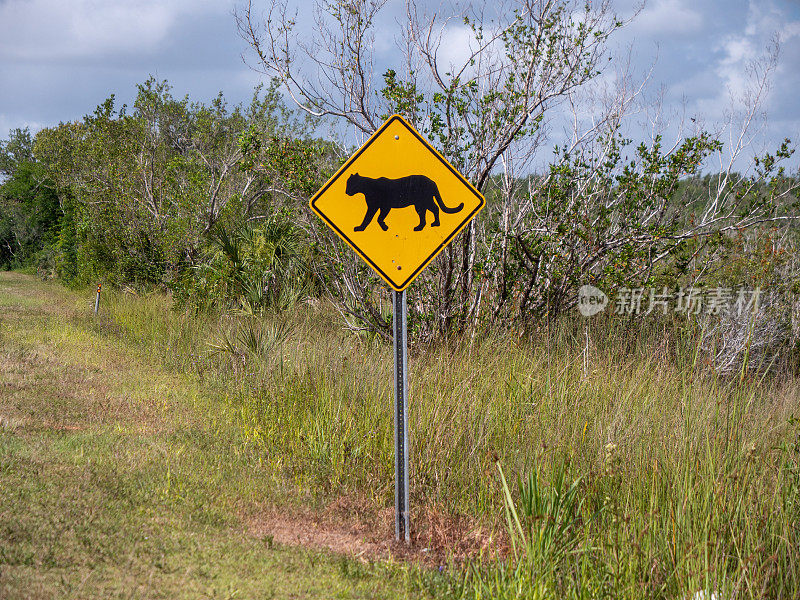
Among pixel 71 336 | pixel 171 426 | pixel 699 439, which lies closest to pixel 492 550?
pixel 699 439

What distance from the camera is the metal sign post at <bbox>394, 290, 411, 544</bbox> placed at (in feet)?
16.1

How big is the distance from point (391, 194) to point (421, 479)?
229 cm

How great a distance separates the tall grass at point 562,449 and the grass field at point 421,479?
27 mm

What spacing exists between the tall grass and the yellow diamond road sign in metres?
1.69

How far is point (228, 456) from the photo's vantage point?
6582 mm

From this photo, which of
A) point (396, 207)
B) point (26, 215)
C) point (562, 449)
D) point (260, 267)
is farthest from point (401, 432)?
point (26, 215)

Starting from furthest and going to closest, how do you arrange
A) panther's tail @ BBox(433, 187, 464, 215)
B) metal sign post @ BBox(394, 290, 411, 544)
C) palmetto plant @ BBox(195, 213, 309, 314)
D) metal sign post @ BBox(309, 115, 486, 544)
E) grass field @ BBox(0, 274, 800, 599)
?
1. palmetto plant @ BBox(195, 213, 309, 314)
2. panther's tail @ BBox(433, 187, 464, 215)
3. metal sign post @ BBox(309, 115, 486, 544)
4. metal sign post @ BBox(394, 290, 411, 544)
5. grass field @ BBox(0, 274, 800, 599)

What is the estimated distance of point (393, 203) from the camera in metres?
5.05

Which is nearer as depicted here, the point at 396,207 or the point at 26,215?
the point at 396,207

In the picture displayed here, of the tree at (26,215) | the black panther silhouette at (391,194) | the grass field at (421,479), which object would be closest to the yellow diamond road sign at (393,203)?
the black panther silhouette at (391,194)

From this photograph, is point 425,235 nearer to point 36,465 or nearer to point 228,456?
point 228,456

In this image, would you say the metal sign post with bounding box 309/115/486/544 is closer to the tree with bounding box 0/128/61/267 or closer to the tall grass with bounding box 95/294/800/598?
the tall grass with bounding box 95/294/800/598

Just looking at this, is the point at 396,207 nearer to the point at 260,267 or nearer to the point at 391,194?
the point at 391,194

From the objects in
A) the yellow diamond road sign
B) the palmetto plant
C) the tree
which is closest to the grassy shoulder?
the yellow diamond road sign
